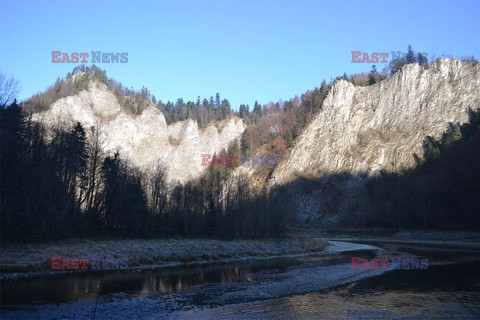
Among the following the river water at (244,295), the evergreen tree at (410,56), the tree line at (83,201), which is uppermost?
the evergreen tree at (410,56)

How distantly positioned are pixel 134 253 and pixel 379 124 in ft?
283

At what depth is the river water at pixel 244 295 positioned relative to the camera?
41.7ft

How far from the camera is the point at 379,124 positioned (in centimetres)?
9806

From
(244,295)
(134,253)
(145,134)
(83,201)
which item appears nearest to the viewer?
(244,295)

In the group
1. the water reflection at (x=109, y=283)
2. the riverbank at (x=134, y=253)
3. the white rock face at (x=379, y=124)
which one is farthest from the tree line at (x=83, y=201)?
the white rock face at (x=379, y=124)

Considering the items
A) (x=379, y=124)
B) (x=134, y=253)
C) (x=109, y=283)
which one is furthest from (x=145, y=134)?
(x=109, y=283)

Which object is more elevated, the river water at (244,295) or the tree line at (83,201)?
the tree line at (83,201)

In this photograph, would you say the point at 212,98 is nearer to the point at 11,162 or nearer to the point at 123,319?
the point at 11,162

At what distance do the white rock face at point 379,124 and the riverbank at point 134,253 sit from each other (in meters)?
54.4

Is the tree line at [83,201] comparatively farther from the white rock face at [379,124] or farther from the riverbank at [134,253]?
the white rock face at [379,124]

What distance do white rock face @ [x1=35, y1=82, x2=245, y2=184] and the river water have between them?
79.5 metres

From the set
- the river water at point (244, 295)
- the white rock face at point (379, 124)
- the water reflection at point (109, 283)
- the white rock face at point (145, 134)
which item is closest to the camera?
the river water at point (244, 295)

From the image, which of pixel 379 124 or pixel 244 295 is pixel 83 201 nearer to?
pixel 244 295

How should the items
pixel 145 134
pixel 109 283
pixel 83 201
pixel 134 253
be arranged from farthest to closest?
pixel 145 134 → pixel 83 201 → pixel 134 253 → pixel 109 283
